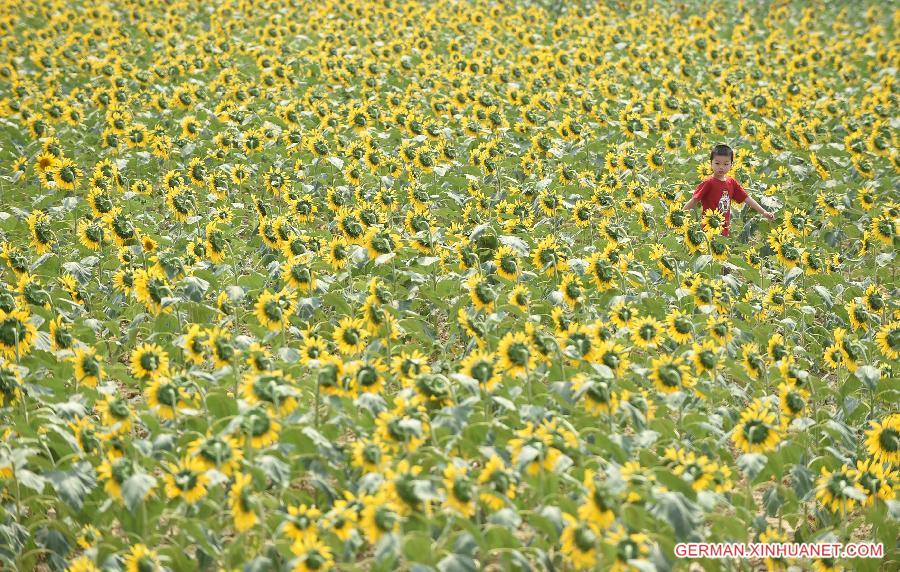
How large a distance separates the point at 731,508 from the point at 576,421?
90 cm

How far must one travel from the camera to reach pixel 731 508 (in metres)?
4.61

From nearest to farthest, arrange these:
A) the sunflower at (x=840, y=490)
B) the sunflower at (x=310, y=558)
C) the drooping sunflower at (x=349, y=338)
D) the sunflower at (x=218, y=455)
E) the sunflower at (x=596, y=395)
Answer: the sunflower at (x=310, y=558), the sunflower at (x=218, y=455), the sunflower at (x=840, y=490), the sunflower at (x=596, y=395), the drooping sunflower at (x=349, y=338)

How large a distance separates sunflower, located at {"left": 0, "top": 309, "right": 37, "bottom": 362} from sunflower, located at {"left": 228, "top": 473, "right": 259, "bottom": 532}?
6.08 ft

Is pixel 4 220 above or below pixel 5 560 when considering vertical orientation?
above

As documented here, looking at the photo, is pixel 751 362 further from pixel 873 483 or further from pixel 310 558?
pixel 310 558

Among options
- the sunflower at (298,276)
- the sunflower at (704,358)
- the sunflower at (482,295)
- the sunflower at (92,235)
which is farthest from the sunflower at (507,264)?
the sunflower at (92,235)

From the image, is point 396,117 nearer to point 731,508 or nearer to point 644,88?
point 644,88

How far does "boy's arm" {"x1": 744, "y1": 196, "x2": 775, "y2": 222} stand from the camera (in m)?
8.52

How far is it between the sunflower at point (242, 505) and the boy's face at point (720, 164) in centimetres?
558

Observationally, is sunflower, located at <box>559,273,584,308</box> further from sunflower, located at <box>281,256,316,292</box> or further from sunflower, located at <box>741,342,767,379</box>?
sunflower, located at <box>281,256,316,292</box>

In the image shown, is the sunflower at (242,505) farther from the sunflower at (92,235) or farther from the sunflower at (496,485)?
the sunflower at (92,235)

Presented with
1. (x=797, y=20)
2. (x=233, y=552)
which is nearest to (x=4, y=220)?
(x=233, y=552)

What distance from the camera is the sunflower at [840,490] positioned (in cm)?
474

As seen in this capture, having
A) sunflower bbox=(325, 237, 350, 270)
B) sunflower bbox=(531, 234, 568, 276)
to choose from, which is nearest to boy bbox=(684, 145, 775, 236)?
sunflower bbox=(531, 234, 568, 276)
